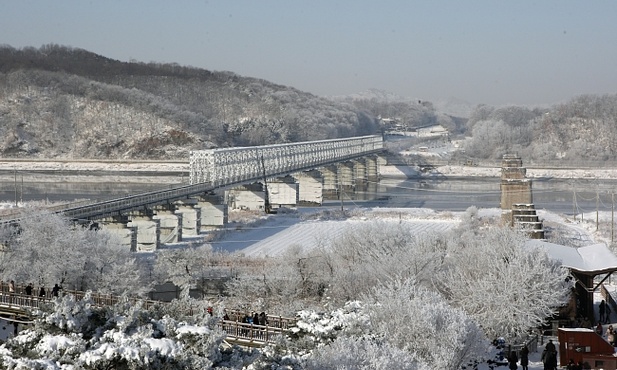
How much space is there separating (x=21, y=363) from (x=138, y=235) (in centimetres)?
2766

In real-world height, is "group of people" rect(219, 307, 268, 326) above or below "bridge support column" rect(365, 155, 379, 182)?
below

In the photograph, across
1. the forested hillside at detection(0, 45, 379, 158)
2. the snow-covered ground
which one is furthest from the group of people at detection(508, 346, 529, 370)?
the forested hillside at detection(0, 45, 379, 158)

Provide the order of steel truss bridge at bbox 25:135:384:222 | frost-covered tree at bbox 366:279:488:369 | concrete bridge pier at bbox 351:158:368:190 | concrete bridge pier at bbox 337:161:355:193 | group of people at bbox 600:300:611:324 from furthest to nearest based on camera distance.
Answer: concrete bridge pier at bbox 351:158:368:190 < concrete bridge pier at bbox 337:161:355:193 < steel truss bridge at bbox 25:135:384:222 < group of people at bbox 600:300:611:324 < frost-covered tree at bbox 366:279:488:369

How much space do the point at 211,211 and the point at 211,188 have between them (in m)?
2.34

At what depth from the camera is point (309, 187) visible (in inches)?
2425

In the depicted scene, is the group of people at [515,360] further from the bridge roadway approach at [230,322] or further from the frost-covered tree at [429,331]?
the bridge roadway approach at [230,322]

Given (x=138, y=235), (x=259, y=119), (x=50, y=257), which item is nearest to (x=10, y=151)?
(x=259, y=119)

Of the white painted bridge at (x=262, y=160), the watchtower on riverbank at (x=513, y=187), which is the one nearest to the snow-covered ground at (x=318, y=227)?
the watchtower on riverbank at (x=513, y=187)

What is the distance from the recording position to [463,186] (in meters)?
73.2

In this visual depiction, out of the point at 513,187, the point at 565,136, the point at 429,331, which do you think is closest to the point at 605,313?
the point at 429,331

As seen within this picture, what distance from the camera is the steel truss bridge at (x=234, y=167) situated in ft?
116

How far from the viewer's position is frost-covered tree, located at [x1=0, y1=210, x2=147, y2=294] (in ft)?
73.3

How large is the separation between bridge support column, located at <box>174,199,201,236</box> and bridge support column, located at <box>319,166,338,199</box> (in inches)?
1008

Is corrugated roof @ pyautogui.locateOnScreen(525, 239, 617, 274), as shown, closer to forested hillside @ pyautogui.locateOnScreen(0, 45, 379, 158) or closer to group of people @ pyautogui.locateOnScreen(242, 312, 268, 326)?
group of people @ pyautogui.locateOnScreen(242, 312, 268, 326)
